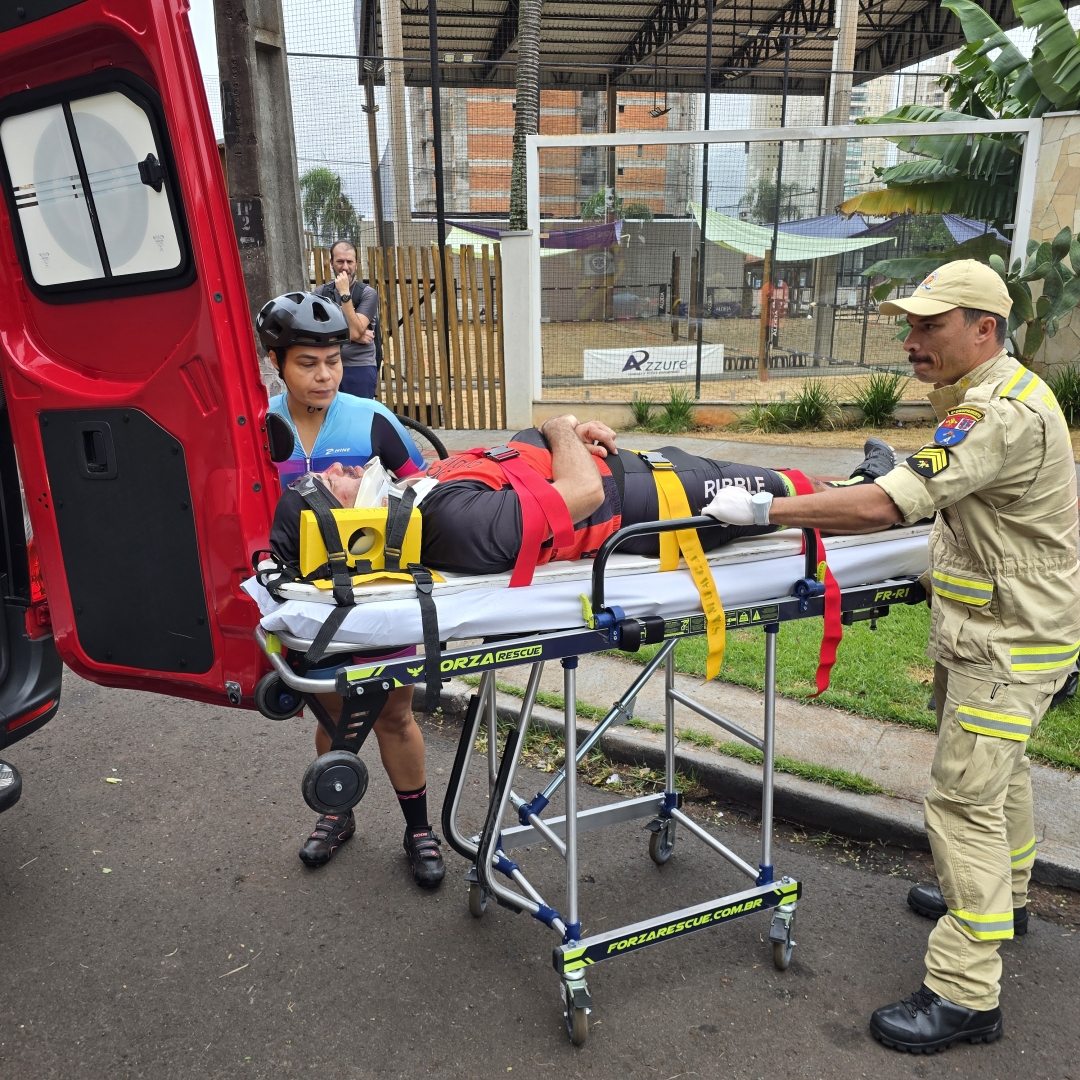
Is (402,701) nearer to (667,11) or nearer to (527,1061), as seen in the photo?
(527,1061)

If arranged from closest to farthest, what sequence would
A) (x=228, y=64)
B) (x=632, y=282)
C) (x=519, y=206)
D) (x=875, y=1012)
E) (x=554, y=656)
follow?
(x=554, y=656)
(x=875, y=1012)
(x=228, y=64)
(x=632, y=282)
(x=519, y=206)

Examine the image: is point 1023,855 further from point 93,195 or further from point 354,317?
point 354,317

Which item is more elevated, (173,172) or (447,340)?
(173,172)

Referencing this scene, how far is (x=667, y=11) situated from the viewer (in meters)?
25.0

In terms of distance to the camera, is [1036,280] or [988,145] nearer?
[1036,280]

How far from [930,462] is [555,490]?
0.99m

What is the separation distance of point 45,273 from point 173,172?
649mm

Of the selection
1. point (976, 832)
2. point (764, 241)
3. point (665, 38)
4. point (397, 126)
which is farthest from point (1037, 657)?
point (665, 38)

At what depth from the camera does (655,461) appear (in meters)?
2.90

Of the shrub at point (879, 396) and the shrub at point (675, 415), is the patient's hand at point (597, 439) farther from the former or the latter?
the shrub at point (879, 396)

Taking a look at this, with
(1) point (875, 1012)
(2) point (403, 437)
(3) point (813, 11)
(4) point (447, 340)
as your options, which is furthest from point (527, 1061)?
(3) point (813, 11)

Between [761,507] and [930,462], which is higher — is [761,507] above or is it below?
below

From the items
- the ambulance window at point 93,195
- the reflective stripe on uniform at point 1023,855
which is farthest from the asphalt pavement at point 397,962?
the ambulance window at point 93,195

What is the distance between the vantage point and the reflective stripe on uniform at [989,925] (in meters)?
2.50
